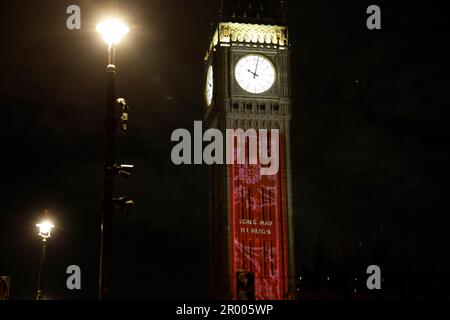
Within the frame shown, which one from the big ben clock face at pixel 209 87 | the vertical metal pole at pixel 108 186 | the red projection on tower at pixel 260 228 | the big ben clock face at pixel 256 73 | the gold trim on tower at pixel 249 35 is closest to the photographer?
the vertical metal pole at pixel 108 186

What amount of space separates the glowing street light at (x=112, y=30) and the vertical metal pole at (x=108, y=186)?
425 mm

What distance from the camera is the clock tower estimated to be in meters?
72.3

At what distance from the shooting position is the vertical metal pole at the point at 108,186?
60.1 feet

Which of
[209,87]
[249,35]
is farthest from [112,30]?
[209,87]

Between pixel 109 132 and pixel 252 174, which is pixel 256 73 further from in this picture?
pixel 109 132

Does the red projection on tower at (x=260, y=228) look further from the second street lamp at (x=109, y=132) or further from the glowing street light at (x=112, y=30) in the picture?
the glowing street light at (x=112, y=30)

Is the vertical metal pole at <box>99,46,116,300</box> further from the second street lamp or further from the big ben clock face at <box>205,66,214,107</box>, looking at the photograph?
the big ben clock face at <box>205,66,214,107</box>

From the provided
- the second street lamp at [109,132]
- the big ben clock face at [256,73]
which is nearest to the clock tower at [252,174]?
the big ben clock face at [256,73]

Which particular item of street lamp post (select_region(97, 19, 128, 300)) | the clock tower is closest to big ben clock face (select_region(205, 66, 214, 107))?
the clock tower

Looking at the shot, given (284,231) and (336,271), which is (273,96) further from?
(336,271)

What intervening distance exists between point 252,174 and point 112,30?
183 ft

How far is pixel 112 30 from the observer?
1938cm

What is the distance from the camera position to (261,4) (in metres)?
80.9

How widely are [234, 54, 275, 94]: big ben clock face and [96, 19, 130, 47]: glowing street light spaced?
55757 millimetres
